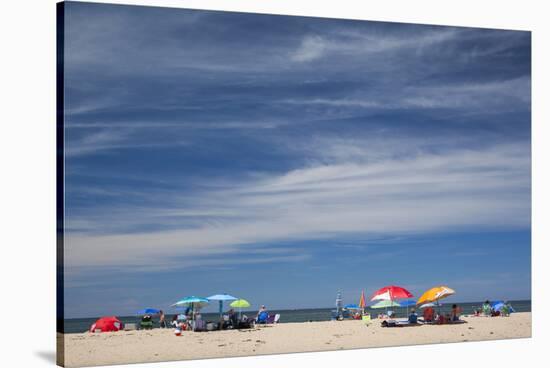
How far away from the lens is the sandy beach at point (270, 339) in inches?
695

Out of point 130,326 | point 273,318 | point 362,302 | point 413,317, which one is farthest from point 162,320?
point 413,317

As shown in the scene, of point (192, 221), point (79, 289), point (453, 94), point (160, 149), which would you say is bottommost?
point (79, 289)

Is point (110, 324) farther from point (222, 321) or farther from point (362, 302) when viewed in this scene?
point (362, 302)

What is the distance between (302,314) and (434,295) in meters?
2.65

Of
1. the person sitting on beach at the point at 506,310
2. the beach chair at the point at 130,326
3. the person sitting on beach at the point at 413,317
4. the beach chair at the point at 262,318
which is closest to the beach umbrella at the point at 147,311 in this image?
the beach chair at the point at 130,326

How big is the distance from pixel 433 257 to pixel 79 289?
278 inches

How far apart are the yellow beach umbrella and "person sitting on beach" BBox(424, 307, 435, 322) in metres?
0.16

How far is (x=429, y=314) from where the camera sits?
2059 centimetres

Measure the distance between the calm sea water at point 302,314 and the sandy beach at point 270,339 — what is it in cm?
11

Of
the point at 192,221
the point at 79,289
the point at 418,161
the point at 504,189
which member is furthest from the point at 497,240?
the point at 79,289

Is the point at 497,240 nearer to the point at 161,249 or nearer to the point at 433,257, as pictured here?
the point at 433,257

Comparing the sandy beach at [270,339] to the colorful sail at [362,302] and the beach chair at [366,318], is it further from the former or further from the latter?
the colorful sail at [362,302]

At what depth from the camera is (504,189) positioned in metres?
21.1

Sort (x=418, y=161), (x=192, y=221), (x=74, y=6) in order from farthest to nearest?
(x=418, y=161) < (x=192, y=221) < (x=74, y=6)
